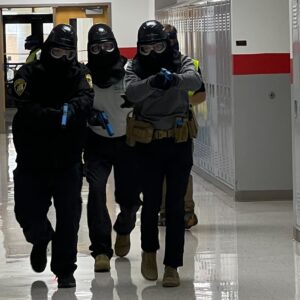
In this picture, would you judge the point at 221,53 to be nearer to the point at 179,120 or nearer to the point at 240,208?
the point at 240,208

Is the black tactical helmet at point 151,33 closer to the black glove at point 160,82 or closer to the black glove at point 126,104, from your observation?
the black glove at point 160,82

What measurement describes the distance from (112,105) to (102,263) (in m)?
1.06

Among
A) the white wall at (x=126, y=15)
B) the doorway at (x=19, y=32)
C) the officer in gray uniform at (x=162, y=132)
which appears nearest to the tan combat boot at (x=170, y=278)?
the officer in gray uniform at (x=162, y=132)

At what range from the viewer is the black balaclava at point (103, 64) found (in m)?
6.62

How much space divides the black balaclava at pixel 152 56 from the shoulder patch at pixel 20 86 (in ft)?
2.37

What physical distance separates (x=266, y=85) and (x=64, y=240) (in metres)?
4.19

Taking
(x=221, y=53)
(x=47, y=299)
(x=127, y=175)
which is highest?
(x=221, y=53)

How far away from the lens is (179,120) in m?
6.11

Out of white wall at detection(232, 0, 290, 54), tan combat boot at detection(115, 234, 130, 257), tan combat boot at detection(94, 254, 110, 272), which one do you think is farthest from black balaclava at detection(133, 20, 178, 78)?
white wall at detection(232, 0, 290, 54)

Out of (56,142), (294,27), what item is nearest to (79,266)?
(56,142)

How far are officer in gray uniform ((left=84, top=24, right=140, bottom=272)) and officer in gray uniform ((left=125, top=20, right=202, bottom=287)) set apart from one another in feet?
1.42

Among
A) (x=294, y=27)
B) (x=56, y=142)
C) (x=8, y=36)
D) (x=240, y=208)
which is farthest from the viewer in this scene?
(x=8, y=36)

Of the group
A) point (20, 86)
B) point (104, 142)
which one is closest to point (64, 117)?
point (20, 86)

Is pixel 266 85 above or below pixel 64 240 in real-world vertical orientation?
above
